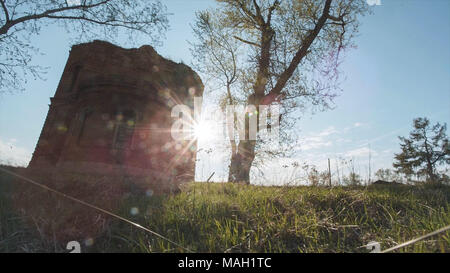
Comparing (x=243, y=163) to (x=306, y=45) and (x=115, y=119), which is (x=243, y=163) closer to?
(x=306, y=45)

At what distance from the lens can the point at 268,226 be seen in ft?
7.54

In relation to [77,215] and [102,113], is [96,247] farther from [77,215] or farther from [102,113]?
[102,113]

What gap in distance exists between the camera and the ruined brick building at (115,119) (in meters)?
11.7

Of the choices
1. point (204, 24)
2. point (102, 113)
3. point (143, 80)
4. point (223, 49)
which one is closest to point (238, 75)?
point (223, 49)

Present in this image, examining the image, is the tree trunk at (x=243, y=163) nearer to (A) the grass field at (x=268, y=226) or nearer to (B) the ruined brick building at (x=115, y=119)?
(B) the ruined brick building at (x=115, y=119)

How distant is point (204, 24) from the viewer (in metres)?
13.2

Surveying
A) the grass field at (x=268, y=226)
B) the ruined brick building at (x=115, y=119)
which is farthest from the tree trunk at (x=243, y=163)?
the grass field at (x=268, y=226)

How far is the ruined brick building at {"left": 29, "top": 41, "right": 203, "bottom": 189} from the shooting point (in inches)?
459

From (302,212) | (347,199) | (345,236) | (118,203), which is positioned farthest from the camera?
(118,203)

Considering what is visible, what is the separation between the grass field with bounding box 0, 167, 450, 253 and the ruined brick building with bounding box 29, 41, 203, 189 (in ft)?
28.4

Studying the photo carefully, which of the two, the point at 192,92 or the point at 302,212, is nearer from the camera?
the point at 302,212

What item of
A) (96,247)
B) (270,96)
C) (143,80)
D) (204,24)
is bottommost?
(96,247)

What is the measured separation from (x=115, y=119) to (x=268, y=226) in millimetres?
12526

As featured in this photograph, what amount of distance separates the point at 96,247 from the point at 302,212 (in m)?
2.44
